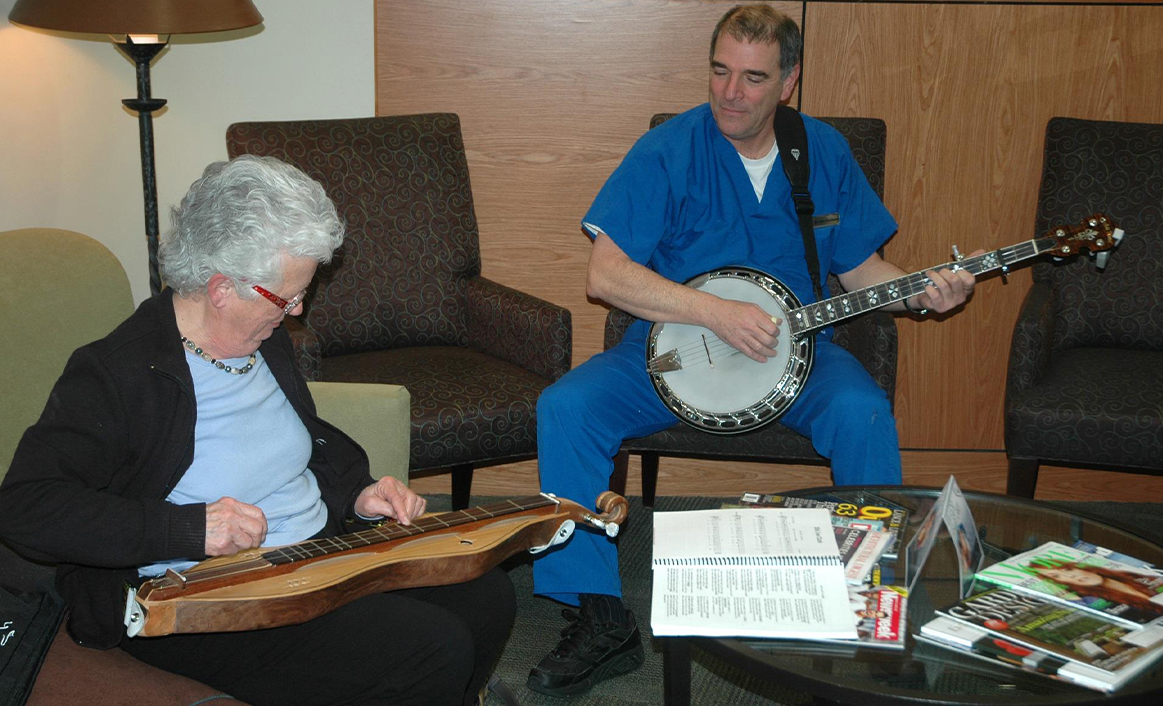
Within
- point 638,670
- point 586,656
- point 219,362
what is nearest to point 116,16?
point 219,362

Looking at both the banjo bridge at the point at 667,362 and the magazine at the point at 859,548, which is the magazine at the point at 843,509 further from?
the banjo bridge at the point at 667,362

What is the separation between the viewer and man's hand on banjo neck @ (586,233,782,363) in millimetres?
2357

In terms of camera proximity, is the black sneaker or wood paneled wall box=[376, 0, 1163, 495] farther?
wood paneled wall box=[376, 0, 1163, 495]

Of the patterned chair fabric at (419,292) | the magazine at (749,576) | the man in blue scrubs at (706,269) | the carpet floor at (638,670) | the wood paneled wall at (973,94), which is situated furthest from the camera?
the wood paneled wall at (973,94)

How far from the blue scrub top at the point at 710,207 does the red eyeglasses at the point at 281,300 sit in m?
1.05

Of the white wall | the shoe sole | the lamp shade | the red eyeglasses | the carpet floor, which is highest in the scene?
the lamp shade

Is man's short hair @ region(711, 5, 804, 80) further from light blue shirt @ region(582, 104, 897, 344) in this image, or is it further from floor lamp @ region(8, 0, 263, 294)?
floor lamp @ region(8, 0, 263, 294)

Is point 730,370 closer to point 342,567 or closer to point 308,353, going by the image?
point 308,353

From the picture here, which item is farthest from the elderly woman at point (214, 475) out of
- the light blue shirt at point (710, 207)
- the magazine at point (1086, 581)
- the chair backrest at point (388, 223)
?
the chair backrest at point (388, 223)

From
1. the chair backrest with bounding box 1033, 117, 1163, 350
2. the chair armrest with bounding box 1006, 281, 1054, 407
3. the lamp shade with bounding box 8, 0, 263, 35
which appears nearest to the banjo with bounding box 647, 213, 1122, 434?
the chair armrest with bounding box 1006, 281, 1054, 407

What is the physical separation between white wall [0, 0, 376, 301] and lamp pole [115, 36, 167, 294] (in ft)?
1.41

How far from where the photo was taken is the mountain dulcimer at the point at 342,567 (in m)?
1.33

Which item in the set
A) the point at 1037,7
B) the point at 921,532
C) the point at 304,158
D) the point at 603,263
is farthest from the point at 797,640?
the point at 1037,7

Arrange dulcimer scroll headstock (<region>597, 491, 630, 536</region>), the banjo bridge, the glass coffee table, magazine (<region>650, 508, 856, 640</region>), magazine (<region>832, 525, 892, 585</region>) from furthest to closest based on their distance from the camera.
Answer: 1. the banjo bridge
2. dulcimer scroll headstock (<region>597, 491, 630, 536</region>)
3. magazine (<region>832, 525, 892, 585</region>)
4. magazine (<region>650, 508, 856, 640</region>)
5. the glass coffee table
